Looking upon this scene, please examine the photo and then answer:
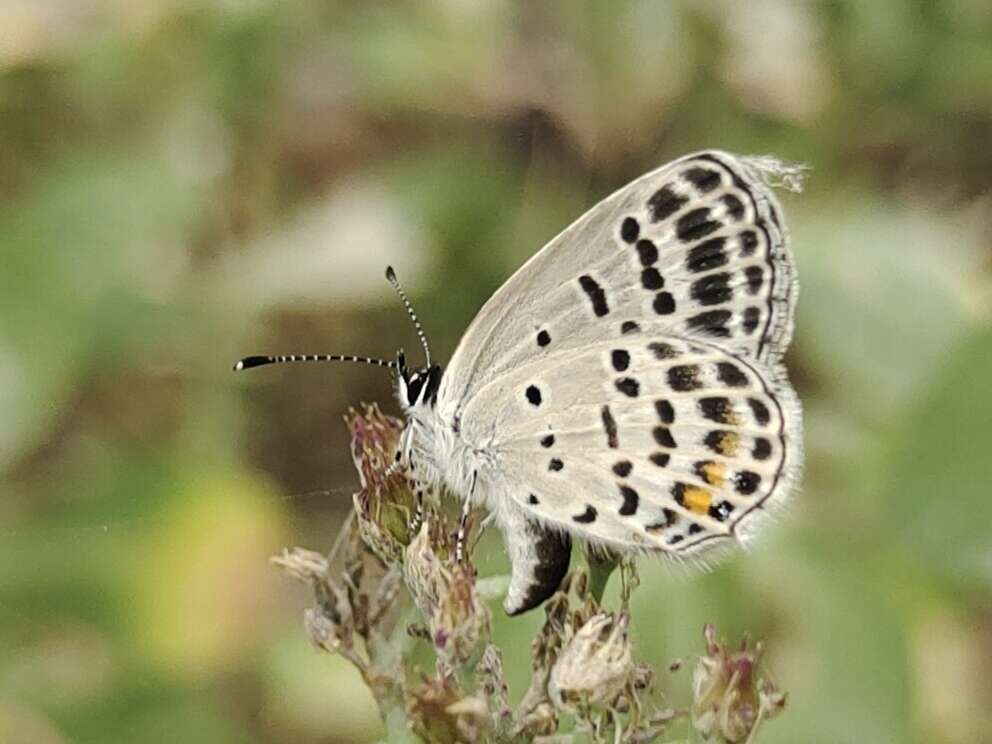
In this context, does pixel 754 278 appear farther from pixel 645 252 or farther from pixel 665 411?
pixel 665 411

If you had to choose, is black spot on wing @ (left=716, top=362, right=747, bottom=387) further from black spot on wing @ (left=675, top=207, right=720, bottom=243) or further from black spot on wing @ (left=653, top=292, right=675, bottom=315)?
black spot on wing @ (left=675, top=207, right=720, bottom=243)

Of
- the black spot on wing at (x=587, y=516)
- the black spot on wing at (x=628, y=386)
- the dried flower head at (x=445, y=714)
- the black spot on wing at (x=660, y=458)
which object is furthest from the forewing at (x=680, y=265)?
the dried flower head at (x=445, y=714)

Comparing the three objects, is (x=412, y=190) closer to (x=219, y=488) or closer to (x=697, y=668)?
(x=219, y=488)

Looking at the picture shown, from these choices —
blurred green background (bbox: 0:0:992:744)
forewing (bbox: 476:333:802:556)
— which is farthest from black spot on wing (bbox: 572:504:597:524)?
blurred green background (bbox: 0:0:992:744)

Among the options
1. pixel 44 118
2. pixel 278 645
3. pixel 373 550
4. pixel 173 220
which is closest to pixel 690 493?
pixel 373 550

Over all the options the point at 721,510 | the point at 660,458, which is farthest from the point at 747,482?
the point at 660,458

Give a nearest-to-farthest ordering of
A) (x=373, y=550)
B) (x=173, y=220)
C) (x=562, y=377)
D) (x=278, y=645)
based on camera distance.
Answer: (x=373, y=550)
(x=562, y=377)
(x=278, y=645)
(x=173, y=220)
